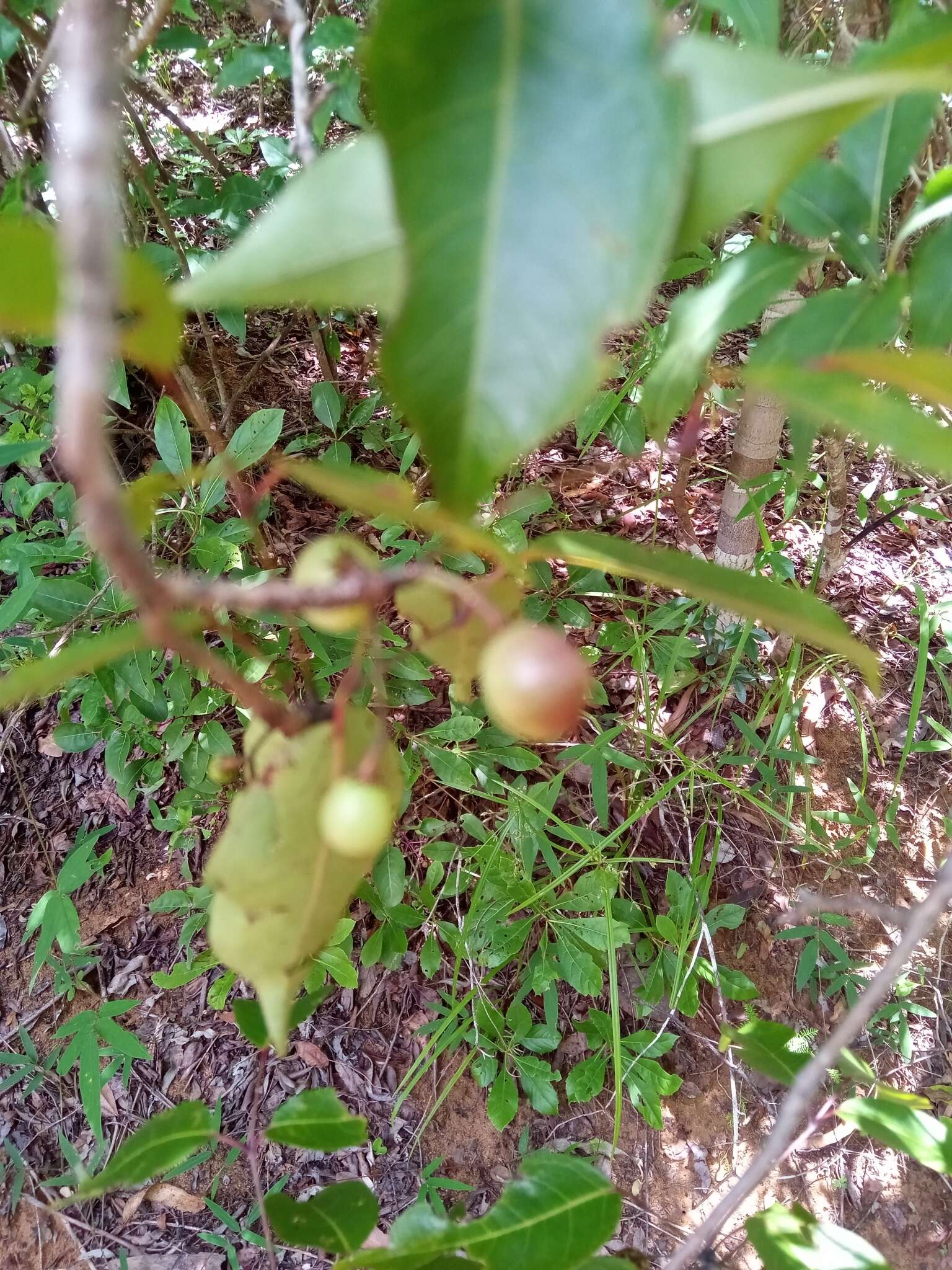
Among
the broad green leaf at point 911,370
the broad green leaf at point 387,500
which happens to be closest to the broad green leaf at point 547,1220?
the broad green leaf at point 387,500

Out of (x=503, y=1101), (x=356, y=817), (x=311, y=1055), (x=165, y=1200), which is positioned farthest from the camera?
(x=311, y=1055)

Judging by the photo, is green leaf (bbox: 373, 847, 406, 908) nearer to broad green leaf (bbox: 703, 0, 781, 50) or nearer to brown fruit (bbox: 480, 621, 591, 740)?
brown fruit (bbox: 480, 621, 591, 740)

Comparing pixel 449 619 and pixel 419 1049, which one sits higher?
pixel 449 619

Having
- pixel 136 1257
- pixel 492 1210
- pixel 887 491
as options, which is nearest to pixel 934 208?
pixel 492 1210

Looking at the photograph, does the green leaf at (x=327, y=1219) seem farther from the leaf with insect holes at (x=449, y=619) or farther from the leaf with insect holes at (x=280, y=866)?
the leaf with insect holes at (x=449, y=619)

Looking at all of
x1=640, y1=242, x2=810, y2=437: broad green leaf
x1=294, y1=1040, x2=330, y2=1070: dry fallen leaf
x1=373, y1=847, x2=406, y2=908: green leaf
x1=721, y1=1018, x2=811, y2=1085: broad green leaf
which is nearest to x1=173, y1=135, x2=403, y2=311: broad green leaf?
x1=640, y1=242, x2=810, y2=437: broad green leaf

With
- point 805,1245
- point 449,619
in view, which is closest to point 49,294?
point 449,619

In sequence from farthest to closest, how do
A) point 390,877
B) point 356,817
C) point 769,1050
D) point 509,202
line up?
point 390,877 < point 769,1050 < point 356,817 < point 509,202

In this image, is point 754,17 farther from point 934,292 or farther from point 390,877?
point 390,877
